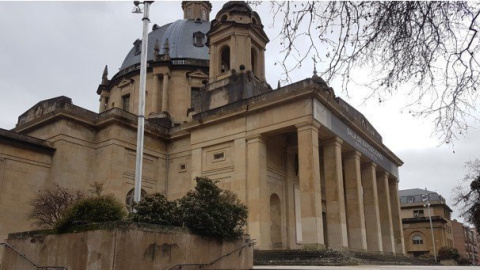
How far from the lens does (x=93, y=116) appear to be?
27.6 metres

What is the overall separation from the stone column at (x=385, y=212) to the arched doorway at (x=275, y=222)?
10.8 metres

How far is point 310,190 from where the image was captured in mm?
22625

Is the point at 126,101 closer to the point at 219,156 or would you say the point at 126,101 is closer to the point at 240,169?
the point at 219,156

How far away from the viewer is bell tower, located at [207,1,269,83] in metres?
29.7

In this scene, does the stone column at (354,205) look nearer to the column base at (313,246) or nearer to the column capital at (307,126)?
the column base at (313,246)

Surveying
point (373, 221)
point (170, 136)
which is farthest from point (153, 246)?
point (373, 221)

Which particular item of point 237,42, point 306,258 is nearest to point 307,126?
point 306,258

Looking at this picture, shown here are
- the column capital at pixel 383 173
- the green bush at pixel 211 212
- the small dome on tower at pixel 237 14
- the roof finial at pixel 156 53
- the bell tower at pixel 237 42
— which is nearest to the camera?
the green bush at pixel 211 212

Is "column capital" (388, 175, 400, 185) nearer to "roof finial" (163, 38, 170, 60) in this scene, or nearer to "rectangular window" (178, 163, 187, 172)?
"rectangular window" (178, 163, 187, 172)

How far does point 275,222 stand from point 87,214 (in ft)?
Answer: 51.7

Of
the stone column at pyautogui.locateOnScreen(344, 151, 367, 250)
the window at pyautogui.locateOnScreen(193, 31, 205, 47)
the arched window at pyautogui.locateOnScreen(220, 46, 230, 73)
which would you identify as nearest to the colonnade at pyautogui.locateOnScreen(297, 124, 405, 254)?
the stone column at pyautogui.locateOnScreen(344, 151, 367, 250)

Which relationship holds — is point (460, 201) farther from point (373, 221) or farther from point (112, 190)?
point (112, 190)

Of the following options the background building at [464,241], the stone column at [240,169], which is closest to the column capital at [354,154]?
the stone column at [240,169]

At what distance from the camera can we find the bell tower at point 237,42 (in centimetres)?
2973
